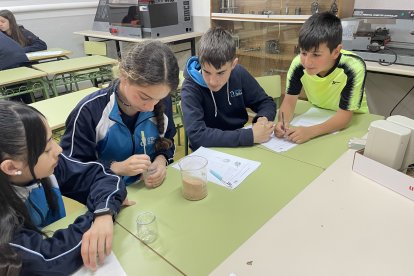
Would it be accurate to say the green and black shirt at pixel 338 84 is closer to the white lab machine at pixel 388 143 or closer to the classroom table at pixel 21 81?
the white lab machine at pixel 388 143

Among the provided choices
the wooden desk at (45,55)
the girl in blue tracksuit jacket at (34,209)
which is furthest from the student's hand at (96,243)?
the wooden desk at (45,55)

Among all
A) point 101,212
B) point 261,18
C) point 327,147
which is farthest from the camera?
point 261,18

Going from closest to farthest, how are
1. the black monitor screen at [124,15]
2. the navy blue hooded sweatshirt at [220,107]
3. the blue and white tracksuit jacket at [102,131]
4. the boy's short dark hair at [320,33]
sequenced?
the blue and white tracksuit jacket at [102,131], the navy blue hooded sweatshirt at [220,107], the boy's short dark hair at [320,33], the black monitor screen at [124,15]

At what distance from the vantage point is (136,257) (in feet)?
2.62

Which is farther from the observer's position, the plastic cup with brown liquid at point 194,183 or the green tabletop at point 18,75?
the green tabletop at point 18,75

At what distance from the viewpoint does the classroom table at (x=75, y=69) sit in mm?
3266

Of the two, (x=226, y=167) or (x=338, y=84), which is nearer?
(x=226, y=167)

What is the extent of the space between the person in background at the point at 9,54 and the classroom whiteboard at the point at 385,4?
138 inches

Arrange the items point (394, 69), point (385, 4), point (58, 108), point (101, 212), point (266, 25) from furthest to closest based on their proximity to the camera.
Result: 1. point (266, 25)
2. point (385, 4)
3. point (58, 108)
4. point (394, 69)
5. point (101, 212)

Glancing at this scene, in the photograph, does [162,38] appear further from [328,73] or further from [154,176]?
[154,176]

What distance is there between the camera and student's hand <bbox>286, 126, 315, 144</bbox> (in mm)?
1412

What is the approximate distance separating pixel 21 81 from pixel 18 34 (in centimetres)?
128

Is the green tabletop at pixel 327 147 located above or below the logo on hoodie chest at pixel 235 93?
below

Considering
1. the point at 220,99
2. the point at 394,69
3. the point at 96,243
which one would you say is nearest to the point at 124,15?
the point at 220,99
